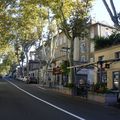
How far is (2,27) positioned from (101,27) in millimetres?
31772

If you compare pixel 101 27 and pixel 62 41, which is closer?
pixel 101 27

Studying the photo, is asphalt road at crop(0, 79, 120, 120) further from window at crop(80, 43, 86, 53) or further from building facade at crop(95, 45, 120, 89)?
window at crop(80, 43, 86, 53)

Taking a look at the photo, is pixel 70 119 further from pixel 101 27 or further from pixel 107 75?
pixel 101 27

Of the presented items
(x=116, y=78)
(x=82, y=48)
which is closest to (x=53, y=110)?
(x=116, y=78)

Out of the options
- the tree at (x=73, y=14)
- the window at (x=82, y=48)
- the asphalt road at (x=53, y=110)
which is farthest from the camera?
the window at (x=82, y=48)

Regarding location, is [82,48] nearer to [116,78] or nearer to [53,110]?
[116,78]

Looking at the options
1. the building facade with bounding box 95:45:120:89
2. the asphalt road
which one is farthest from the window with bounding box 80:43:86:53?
the asphalt road

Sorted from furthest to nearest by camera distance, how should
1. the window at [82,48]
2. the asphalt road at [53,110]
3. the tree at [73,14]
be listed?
the window at [82,48], the tree at [73,14], the asphalt road at [53,110]

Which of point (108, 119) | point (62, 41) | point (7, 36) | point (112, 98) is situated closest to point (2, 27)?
point (7, 36)

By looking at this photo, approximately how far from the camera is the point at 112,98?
27.1 m

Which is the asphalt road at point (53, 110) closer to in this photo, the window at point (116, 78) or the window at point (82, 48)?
the window at point (116, 78)

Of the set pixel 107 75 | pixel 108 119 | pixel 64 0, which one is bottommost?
pixel 108 119

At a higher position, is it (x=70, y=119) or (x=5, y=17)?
(x=5, y=17)

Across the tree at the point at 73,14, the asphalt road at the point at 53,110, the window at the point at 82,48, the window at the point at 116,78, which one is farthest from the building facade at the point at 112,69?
the window at the point at 82,48
